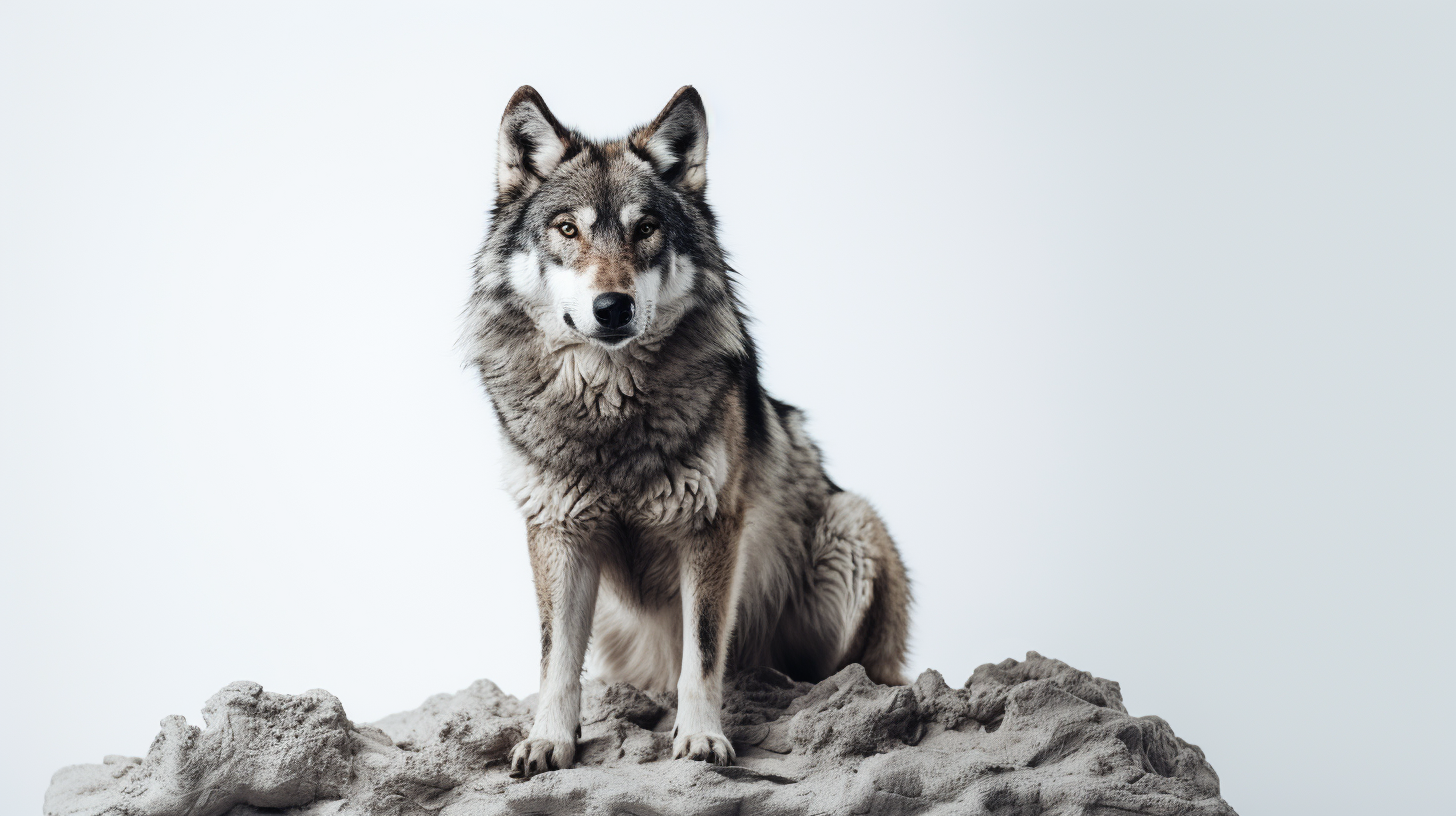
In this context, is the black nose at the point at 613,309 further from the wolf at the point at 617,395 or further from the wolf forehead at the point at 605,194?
the wolf forehead at the point at 605,194

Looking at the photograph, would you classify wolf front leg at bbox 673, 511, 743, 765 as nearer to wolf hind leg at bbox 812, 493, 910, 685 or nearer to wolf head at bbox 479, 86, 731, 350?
wolf head at bbox 479, 86, 731, 350

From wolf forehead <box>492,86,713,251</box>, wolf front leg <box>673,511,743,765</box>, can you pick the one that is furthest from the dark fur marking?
wolf forehead <box>492,86,713,251</box>

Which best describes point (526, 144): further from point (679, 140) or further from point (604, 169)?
point (679, 140)

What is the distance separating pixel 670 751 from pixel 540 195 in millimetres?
1975

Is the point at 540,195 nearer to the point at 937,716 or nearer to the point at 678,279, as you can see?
the point at 678,279

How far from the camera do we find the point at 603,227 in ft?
11.8

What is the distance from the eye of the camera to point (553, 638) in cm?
380

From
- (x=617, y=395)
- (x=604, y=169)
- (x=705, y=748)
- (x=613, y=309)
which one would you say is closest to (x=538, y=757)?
(x=705, y=748)

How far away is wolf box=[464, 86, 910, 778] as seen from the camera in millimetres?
3682

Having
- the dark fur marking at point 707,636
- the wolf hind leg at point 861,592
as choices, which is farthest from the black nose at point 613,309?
the wolf hind leg at point 861,592

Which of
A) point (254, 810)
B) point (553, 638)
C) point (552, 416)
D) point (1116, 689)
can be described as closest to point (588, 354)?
point (552, 416)

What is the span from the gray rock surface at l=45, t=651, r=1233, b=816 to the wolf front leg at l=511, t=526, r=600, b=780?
5.9 inches

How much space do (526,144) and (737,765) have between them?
7.34 ft

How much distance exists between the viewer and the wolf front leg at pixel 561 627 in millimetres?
3709
